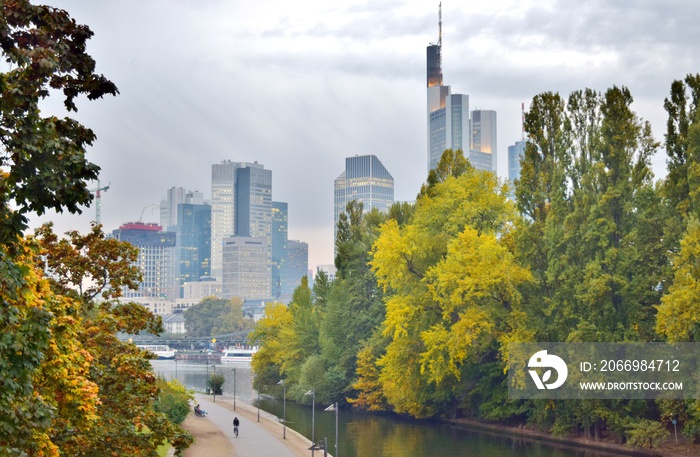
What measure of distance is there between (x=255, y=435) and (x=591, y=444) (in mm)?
25282

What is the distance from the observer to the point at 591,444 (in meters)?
59.4

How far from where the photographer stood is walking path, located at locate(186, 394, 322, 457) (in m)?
61.6

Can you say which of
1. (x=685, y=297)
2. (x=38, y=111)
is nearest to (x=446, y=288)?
(x=685, y=297)

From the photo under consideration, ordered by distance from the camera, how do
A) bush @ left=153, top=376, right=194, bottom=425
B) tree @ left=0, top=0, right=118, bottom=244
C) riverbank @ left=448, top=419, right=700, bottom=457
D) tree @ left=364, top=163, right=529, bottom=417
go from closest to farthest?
tree @ left=0, top=0, right=118, bottom=244
riverbank @ left=448, top=419, right=700, bottom=457
tree @ left=364, top=163, right=529, bottom=417
bush @ left=153, top=376, right=194, bottom=425

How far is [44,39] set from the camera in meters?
14.4

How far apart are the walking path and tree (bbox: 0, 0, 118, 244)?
4701 cm

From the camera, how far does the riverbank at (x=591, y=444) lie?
2078 inches

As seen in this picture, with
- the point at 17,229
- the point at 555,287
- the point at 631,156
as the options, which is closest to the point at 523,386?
the point at 555,287

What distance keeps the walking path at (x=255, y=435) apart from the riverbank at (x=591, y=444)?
1282 cm

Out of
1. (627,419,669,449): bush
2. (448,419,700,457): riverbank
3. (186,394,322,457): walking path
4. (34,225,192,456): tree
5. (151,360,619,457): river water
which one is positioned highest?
(34,225,192,456): tree

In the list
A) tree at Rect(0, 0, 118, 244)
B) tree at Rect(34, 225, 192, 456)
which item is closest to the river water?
tree at Rect(34, 225, 192, 456)

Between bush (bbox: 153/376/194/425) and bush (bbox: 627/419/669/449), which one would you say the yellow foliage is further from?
bush (bbox: 153/376/194/425)

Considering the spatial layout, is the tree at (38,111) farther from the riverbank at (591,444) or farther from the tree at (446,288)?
the tree at (446,288)

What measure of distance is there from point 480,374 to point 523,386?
497 inches
